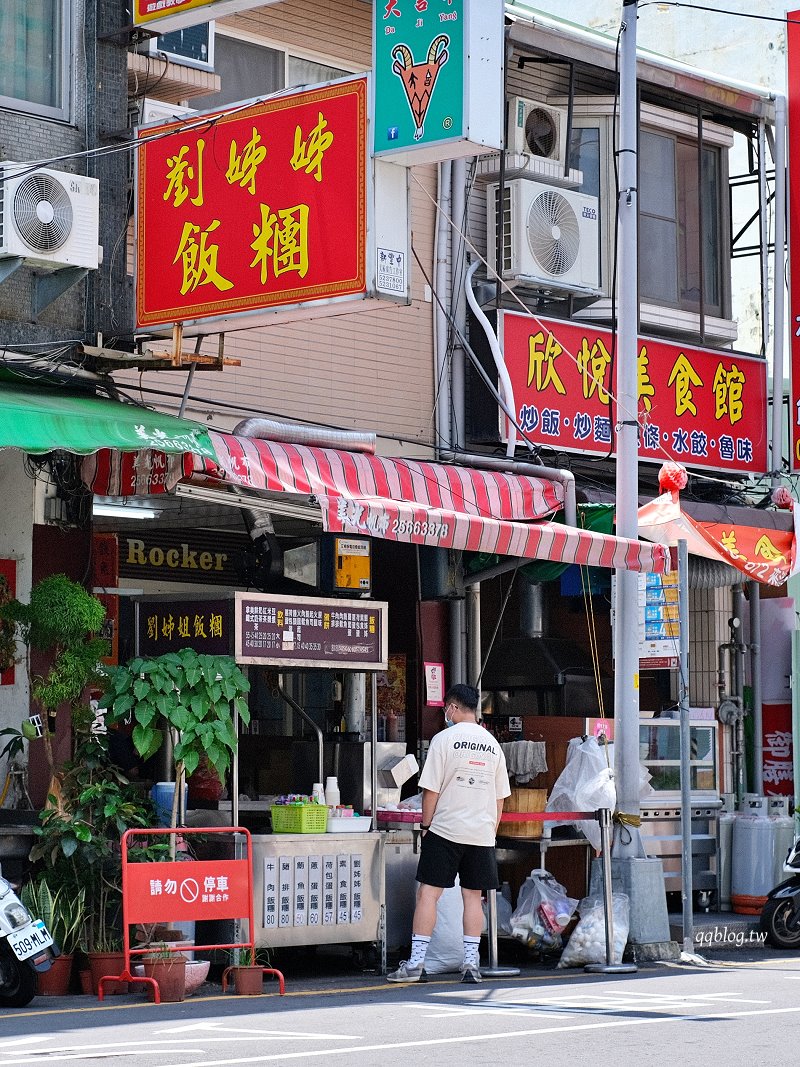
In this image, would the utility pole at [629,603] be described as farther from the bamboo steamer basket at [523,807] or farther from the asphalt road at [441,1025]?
the asphalt road at [441,1025]

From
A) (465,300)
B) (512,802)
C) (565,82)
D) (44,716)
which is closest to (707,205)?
(565,82)

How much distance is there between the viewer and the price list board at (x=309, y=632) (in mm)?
12258

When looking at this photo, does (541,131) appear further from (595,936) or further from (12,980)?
(12,980)

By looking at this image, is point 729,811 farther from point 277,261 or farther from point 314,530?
point 277,261

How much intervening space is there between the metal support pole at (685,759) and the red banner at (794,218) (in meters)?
4.11

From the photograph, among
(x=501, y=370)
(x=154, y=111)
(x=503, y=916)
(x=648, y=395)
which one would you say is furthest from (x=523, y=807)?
(x=154, y=111)

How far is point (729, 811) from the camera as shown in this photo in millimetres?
17438

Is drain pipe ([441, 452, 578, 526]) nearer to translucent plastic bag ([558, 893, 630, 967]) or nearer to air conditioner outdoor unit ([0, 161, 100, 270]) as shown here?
translucent plastic bag ([558, 893, 630, 967])

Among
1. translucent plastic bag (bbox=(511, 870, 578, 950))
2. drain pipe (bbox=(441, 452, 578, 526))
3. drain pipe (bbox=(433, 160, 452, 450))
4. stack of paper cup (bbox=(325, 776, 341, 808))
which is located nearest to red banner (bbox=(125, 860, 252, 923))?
stack of paper cup (bbox=(325, 776, 341, 808))

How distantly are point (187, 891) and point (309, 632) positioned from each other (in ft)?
7.27

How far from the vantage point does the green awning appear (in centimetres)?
1081

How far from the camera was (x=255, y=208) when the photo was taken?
39.5ft

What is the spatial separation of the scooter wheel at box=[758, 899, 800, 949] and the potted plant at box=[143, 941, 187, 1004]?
5.73 meters

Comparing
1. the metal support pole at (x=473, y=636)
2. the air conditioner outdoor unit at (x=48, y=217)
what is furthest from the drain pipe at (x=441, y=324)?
the air conditioner outdoor unit at (x=48, y=217)
